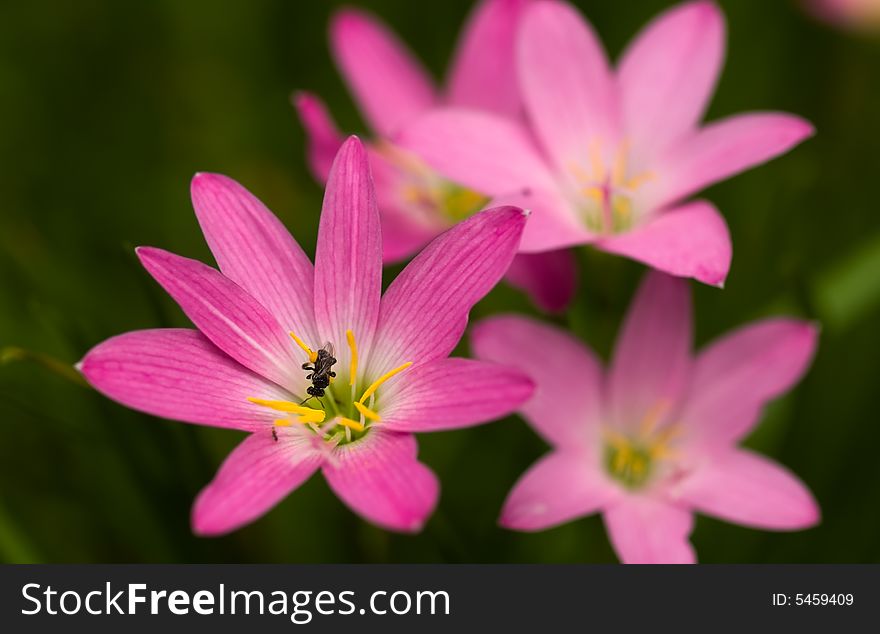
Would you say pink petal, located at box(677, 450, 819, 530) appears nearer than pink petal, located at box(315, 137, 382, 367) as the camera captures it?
No

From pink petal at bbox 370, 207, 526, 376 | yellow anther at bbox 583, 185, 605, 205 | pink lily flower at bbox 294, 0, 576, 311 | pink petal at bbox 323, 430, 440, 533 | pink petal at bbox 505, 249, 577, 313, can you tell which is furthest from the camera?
pink lily flower at bbox 294, 0, 576, 311

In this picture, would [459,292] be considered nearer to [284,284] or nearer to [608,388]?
[284,284]

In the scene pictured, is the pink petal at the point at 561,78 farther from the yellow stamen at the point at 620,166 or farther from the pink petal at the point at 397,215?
the pink petal at the point at 397,215

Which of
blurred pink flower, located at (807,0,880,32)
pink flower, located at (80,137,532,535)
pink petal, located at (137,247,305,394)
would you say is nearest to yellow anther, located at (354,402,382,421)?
pink flower, located at (80,137,532,535)

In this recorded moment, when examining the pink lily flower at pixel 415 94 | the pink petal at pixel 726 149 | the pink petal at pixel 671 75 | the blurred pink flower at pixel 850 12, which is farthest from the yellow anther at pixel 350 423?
the blurred pink flower at pixel 850 12

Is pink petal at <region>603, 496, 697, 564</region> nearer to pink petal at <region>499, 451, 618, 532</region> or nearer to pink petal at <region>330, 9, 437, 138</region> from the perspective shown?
pink petal at <region>499, 451, 618, 532</region>

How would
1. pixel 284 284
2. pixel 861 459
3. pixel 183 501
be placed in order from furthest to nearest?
pixel 861 459, pixel 183 501, pixel 284 284

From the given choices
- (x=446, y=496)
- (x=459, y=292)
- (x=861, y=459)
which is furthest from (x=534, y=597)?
(x=861, y=459)
